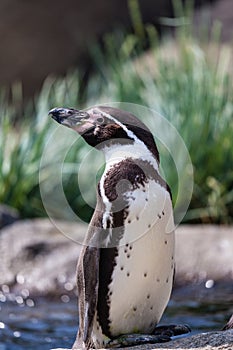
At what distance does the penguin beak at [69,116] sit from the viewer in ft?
11.8

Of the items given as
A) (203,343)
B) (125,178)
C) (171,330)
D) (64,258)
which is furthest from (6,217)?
(203,343)

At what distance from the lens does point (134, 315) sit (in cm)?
360

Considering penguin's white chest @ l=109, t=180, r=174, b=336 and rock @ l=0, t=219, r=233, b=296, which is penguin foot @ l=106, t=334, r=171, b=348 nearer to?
penguin's white chest @ l=109, t=180, r=174, b=336

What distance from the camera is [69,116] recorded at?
3.60m

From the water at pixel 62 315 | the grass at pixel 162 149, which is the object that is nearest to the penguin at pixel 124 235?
the water at pixel 62 315

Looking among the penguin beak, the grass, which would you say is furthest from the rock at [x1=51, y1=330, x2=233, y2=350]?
the grass

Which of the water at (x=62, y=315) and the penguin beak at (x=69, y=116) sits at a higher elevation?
the penguin beak at (x=69, y=116)

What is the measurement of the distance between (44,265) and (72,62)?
7224 millimetres

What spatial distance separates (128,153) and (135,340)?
2.18 feet

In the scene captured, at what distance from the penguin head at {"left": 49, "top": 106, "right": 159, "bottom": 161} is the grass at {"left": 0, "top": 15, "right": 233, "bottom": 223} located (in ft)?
13.0

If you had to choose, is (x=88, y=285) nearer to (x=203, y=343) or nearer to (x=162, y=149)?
(x=203, y=343)

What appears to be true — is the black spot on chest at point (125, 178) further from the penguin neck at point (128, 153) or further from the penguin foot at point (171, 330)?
the penguin foot at point (171, 330)

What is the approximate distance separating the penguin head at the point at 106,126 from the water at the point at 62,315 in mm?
1815

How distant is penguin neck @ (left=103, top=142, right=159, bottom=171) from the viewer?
138 inches
